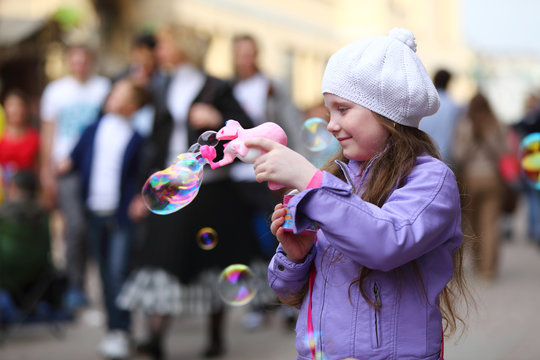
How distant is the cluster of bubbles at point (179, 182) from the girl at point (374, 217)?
38 cm

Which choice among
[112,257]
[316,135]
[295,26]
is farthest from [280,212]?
[295,26]

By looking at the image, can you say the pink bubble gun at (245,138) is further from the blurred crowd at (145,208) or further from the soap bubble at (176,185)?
the blurred crowd at (145,208)

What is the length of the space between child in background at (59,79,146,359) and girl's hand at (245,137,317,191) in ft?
12.5

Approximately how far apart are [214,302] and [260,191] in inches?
35.3

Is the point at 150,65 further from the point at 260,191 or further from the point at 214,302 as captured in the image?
the point at 214,302

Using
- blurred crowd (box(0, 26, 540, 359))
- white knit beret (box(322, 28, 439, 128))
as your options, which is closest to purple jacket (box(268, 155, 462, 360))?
white knit beret (box(322, 28, 439, 128))

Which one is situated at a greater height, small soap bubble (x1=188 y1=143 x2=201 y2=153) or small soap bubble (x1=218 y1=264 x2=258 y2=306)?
small soap bubble (x1=188 y1=143 x2=201 y2=153)

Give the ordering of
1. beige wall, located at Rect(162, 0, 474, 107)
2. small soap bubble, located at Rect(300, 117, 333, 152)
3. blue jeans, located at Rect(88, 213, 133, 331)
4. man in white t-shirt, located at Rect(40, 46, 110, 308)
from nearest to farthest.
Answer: small soap bubble, located at Rect(300, 117, 333, 152) → blue jeans, located at Rect(88, 213, 133, 331) → man in white t-shirt, located at Rect(40, 46, 110, 308) → beige wall, located at Rect(162, 0, 474, 107)

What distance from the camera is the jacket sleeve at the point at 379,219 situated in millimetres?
1937

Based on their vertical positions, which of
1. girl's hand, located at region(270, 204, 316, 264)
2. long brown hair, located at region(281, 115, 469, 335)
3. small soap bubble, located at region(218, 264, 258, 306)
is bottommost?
small soap bubble, located at region(218, 264, 258, 306)

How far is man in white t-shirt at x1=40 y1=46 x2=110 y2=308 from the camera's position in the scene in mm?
7633

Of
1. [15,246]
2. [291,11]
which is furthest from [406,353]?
[291,11]

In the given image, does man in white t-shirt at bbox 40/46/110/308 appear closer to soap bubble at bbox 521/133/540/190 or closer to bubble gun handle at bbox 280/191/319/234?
soap bubble at bbox 521/133/540/190

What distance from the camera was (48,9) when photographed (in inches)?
589
